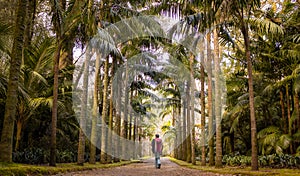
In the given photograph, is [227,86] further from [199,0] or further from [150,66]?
[199,0]

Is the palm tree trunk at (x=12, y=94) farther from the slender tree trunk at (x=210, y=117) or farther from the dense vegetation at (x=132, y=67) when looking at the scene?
the slender tree trunk at (x=210, y=117)

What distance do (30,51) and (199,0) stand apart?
7.53 metres

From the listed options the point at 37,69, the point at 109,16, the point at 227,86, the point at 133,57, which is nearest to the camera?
the point at 37,69

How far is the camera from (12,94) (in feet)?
24.0

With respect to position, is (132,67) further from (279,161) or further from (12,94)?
(12,94)

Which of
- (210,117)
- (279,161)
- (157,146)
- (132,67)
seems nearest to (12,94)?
(157,146)

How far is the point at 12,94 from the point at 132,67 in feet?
75.1

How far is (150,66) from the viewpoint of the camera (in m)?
31.0

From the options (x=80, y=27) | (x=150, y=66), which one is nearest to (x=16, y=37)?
(x=80, y=27)

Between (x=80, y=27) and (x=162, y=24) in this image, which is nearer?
(x=80, y=27)

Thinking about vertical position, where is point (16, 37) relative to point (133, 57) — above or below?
below

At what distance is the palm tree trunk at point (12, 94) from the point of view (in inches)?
274

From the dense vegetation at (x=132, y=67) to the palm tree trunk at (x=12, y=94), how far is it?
2 centimetres

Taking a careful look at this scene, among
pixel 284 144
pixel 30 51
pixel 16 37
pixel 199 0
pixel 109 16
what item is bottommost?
pixel 284 144
